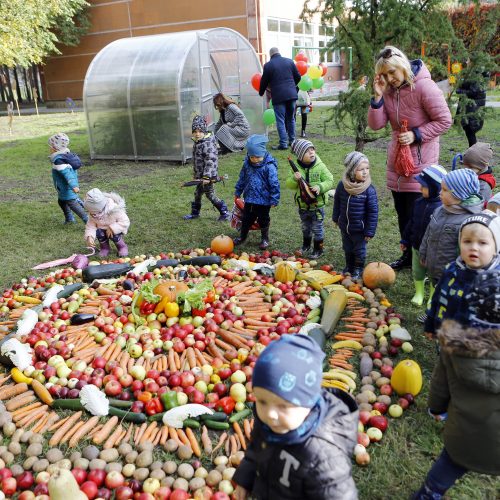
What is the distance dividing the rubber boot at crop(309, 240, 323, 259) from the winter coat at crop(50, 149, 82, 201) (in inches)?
159

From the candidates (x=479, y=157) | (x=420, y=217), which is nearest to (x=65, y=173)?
(x=420, y=217)

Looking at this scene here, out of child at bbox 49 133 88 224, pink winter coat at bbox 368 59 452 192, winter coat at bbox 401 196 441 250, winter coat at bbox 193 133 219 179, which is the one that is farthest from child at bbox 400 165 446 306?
child at bbox 49 133 88 224

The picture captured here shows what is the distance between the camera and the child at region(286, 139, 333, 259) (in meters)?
6.09

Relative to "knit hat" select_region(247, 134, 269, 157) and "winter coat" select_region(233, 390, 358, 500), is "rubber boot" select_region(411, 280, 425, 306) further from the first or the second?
"winter coat" select_region(233, 390, 358, 500)

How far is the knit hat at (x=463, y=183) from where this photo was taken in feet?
12.7

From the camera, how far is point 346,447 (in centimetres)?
204

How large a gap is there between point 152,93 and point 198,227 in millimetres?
5566

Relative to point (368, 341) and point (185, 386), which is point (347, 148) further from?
point (185, 386)

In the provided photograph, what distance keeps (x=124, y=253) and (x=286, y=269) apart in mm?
2494

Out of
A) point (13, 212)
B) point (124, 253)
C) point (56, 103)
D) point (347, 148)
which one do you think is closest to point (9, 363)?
point (124, 253)

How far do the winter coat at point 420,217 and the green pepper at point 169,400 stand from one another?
9.39 ft

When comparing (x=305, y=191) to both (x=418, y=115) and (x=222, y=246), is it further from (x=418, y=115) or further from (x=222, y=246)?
(x=418, y=115)

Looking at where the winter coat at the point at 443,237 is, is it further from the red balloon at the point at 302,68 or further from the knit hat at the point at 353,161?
the red balloon at the point at 302,68

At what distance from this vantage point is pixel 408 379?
3.73m
